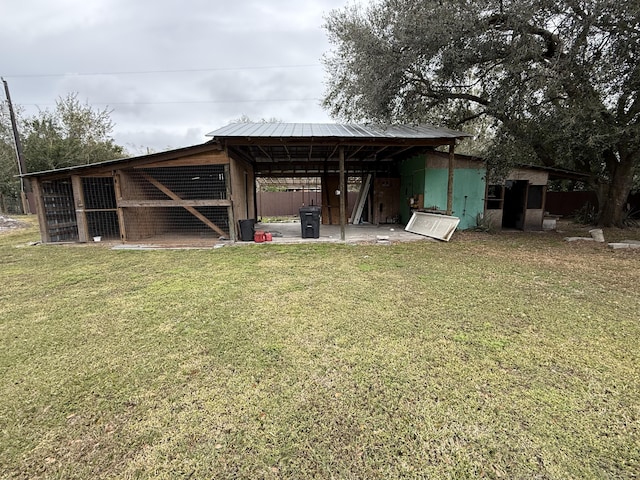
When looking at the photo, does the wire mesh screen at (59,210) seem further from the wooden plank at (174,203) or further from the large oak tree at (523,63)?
the large oak tree at (523,63)

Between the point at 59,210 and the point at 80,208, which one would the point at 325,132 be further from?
the point at 59,210

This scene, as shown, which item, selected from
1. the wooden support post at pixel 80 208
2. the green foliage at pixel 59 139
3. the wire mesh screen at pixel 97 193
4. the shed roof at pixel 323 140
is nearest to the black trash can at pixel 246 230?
the shed roof at pixel 323 140

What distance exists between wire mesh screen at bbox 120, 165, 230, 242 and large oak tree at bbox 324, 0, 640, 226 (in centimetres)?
489

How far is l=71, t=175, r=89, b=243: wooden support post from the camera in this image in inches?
298

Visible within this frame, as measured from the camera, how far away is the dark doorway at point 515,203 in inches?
386

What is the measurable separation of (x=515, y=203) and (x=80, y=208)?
42.8 feet

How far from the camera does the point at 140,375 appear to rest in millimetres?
2137

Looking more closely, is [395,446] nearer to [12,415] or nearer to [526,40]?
[12,415]

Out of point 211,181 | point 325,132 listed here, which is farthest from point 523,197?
point 211,181

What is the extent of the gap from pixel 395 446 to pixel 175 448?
1110mm

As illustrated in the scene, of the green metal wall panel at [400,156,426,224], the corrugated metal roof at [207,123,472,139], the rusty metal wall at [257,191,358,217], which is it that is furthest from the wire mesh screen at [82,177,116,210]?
the green metal wall panel at [400,156,426,224]

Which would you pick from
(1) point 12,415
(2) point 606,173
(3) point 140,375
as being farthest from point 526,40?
(1) point 12,415

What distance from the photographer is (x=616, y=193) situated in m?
8.63

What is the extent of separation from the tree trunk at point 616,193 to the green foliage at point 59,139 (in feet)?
70.1
